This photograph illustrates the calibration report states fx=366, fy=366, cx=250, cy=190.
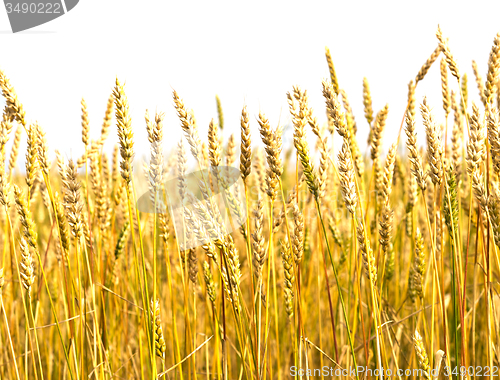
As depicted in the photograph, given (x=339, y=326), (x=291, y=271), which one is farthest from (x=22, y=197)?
(x=339, y=326)

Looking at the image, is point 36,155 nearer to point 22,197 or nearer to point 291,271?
point 22,197

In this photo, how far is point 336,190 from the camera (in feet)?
8.65

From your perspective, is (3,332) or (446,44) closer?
(446,44)

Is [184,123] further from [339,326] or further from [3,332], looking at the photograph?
[3,332]

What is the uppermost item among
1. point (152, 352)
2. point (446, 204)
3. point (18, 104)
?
point (18, 104)

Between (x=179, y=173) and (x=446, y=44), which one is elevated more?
(x=446, y=44)

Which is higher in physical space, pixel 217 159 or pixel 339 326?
pixel 217 159

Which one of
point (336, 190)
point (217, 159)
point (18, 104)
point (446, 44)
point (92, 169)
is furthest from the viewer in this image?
point (336, 190)

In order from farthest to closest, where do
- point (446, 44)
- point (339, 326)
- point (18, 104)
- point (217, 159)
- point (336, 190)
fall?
point (336, 190)
point (339, 326)
point (446, 44)
point (18, 104)
point (217, 159)

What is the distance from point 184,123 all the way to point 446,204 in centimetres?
89

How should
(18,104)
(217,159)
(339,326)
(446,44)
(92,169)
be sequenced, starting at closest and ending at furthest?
(217,159) → (18,104) → (446,44) → (92,169) → (339,326)

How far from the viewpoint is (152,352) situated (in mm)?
1167

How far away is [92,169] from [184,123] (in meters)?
0.75

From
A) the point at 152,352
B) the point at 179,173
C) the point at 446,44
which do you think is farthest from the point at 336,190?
the point at 152,352
